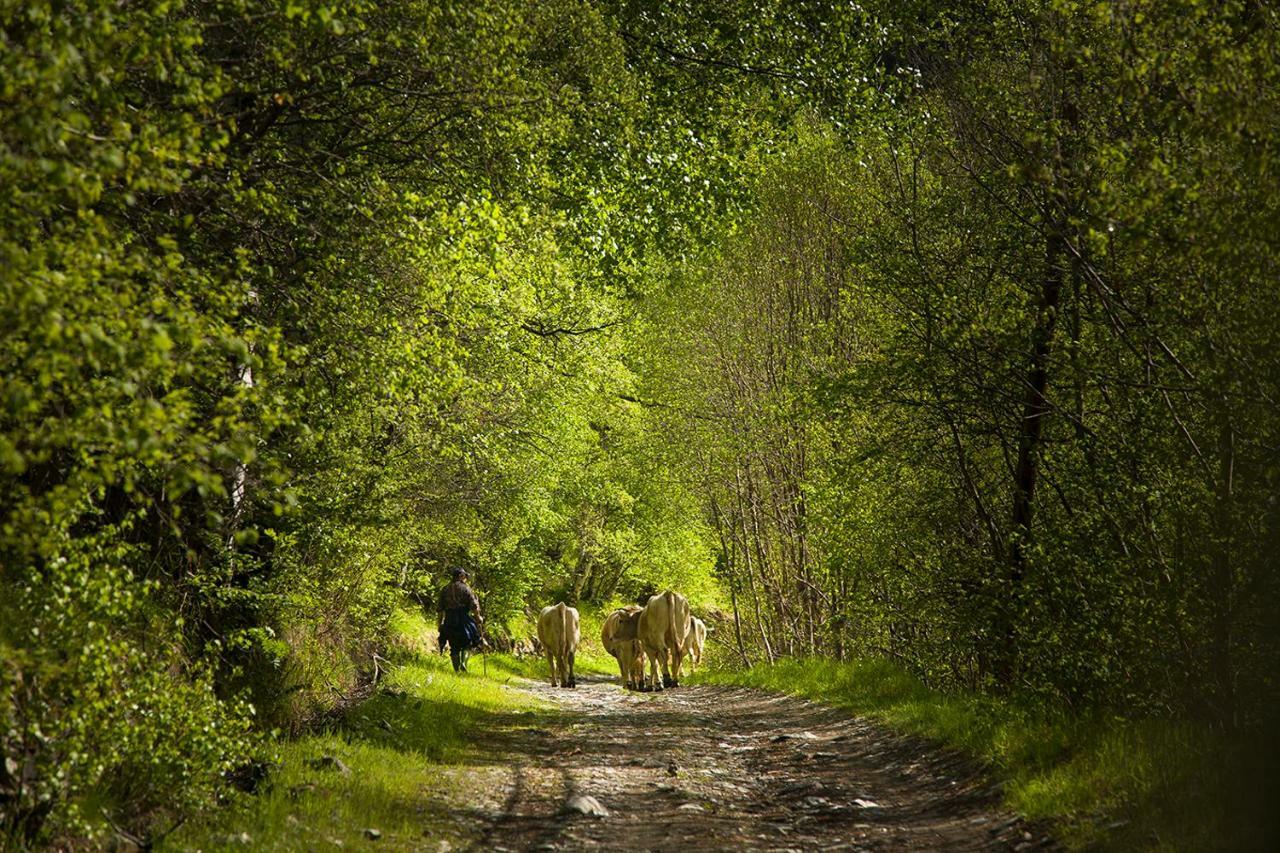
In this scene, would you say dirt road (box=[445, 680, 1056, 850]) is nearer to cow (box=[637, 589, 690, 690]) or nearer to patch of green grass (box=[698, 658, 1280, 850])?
patch of green grass (box=[698, 658, 1280, 850])

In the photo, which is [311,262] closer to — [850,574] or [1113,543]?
[1113,543]

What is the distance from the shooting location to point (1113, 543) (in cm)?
1024

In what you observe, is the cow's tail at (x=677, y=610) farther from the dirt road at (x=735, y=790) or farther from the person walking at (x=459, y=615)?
the dirt road at (x=735, y=790)

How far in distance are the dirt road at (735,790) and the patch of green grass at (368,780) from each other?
533mm

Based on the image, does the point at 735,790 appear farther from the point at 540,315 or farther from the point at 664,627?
the point at 664,627

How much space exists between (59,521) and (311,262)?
473 cm

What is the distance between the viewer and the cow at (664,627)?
80.7 ft

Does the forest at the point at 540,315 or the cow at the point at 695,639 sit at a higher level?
the forest at the point at 540,315

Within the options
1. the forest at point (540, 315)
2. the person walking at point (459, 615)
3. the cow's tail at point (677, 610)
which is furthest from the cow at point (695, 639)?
the forest at point (540, 315)

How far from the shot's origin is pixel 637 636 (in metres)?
26.3

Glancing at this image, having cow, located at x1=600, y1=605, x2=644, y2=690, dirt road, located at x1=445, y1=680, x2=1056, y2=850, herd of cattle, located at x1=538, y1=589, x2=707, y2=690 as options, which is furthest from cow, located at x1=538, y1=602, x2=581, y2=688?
dirt road, located at x1=445, y1=680, x2=1056, y2=850

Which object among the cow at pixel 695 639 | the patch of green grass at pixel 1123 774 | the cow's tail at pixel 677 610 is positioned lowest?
the cow at pixel 695 639

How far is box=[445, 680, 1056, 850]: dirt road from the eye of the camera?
342 inches

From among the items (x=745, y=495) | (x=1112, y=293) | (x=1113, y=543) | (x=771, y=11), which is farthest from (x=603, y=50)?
(x=745, y=495)
